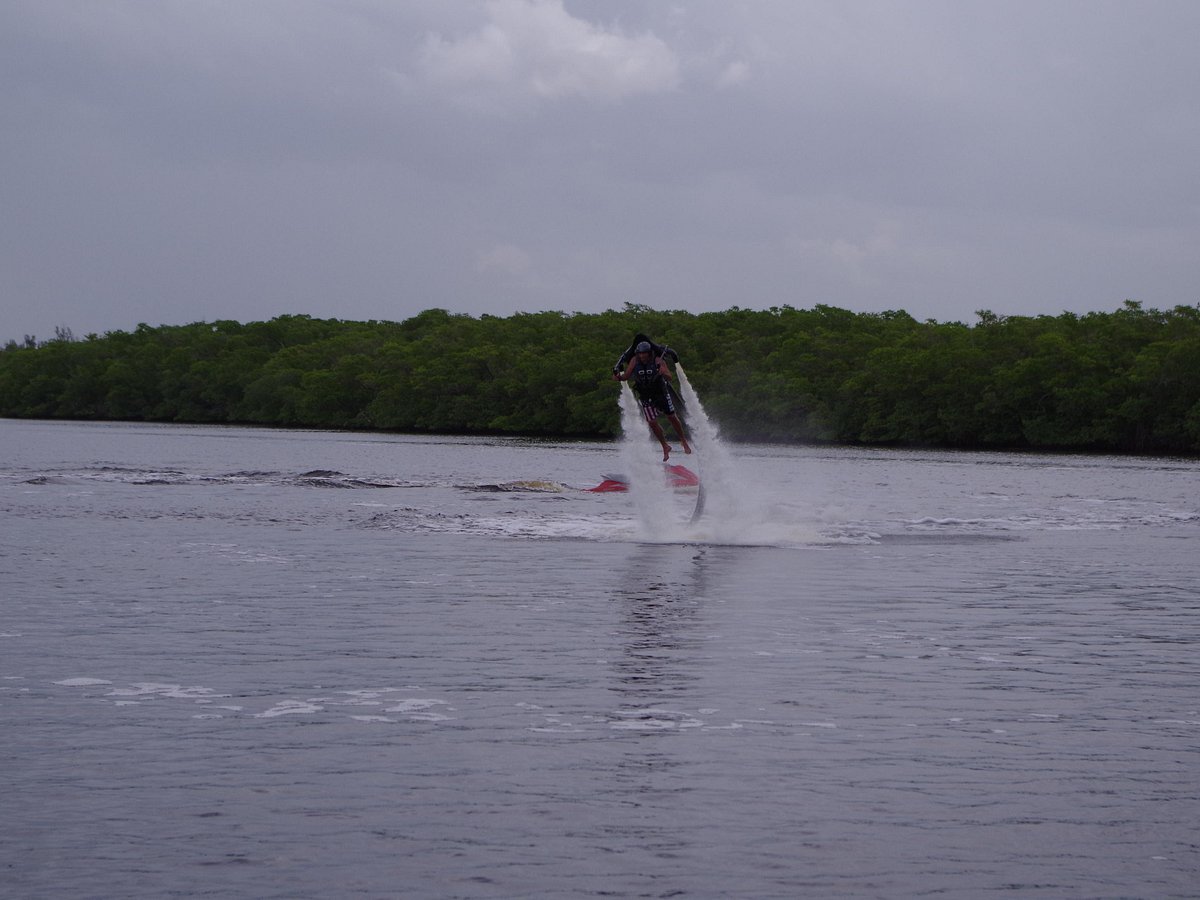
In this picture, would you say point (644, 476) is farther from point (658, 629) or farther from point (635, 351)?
point (658, 629)

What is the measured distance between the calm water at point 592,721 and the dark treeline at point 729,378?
81.4 meters

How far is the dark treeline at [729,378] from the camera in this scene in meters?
101

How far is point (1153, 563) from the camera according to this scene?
22875mm

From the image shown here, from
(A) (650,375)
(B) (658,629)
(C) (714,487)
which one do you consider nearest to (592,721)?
(B) (658,629)

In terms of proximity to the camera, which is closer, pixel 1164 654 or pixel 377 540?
pixel 1164 654

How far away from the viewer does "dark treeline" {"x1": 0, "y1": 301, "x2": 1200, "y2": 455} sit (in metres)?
101

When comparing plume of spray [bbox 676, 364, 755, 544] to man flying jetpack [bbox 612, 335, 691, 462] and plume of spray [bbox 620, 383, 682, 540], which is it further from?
plume of spray [bbox 620, 383, 682, 540]

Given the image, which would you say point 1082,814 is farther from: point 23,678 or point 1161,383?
point 1161,383

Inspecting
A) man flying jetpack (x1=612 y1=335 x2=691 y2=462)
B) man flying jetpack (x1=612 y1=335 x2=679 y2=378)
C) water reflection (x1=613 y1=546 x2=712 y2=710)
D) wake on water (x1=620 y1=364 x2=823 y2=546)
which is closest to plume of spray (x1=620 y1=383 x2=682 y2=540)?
wake on water (x1=620 y1=364 x2=823 y2=546)

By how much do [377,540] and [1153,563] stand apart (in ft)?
40.3

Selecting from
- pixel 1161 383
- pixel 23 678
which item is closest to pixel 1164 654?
pixel 23 678

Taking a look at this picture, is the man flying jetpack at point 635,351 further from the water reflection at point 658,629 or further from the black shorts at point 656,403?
the water reflection at point 658,629

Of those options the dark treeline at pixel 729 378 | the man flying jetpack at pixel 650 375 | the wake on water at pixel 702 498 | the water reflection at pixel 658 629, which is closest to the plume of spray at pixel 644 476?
the wake on water at pixel 702 498

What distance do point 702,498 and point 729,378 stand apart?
304 feet
